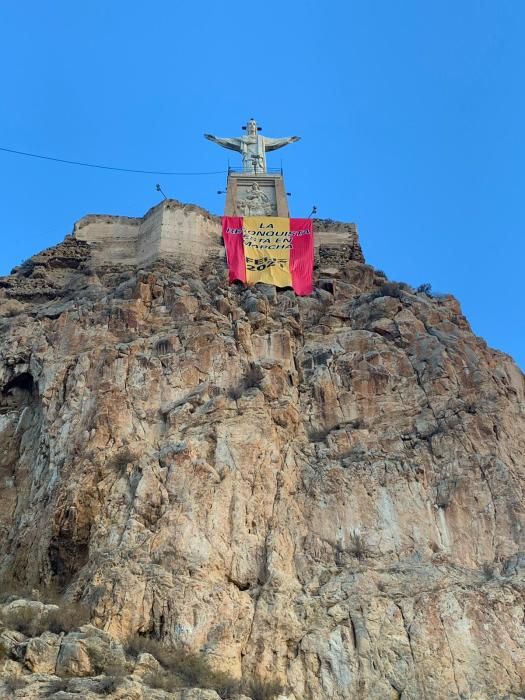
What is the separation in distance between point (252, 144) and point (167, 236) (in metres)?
8.79

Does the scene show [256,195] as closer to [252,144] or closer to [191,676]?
[252,144]

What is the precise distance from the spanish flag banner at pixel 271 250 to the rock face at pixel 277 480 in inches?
73.4

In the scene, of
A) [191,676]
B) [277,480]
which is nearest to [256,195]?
[277,480]

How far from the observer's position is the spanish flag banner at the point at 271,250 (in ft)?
97.6

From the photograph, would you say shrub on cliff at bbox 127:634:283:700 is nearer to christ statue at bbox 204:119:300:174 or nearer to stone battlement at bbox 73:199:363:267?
stone battlement at bbox 73:199:363:267

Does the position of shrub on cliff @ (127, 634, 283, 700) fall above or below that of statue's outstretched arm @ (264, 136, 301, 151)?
below

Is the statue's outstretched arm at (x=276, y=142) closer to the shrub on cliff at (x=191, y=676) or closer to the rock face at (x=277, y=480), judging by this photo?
the rock face at (x=277, y=480)

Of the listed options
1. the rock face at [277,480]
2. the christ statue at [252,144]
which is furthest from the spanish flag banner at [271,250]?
the christ statue at [252,144]

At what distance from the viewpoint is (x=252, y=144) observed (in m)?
37.9

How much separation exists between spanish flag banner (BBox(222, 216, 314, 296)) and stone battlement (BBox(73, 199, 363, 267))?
2.22 ft

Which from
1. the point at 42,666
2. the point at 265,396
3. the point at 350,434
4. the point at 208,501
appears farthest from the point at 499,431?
the point at 42,666

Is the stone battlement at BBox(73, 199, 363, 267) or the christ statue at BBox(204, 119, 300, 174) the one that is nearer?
the stone battlement at BBox(73, 199, 363, 267)

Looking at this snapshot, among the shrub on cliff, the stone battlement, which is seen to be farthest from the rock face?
the stone battlement

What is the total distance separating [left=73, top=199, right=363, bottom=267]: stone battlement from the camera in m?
30.8
